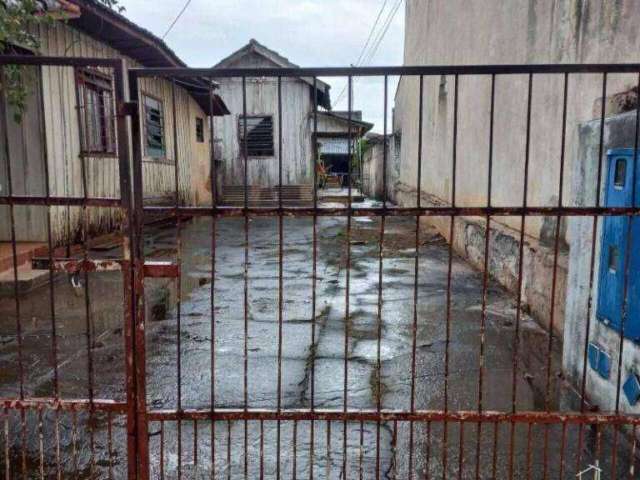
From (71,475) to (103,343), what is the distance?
6.94 ft

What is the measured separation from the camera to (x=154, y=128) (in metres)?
12.8

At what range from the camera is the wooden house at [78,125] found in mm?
7691

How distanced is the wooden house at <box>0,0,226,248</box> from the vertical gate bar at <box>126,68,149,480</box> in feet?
9.09

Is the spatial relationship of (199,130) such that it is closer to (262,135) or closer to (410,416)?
(262,135)

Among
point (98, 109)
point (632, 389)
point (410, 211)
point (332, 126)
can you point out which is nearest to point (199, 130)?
point (332, 126)

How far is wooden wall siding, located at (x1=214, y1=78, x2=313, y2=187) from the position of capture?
1925cm

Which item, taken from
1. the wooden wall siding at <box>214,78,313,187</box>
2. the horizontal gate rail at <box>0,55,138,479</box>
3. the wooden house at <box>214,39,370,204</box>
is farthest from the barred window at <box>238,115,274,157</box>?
the horizontal gate rail at <box>0,55,138,479</box>

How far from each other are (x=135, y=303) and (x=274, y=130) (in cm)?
1804

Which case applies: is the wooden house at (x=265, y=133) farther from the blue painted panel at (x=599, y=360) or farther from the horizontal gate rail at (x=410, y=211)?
the horizontal gate rail at (x=410, y=211)

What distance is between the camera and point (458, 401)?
11.4 ft

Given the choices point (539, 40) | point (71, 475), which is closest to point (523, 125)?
point (539, 40)

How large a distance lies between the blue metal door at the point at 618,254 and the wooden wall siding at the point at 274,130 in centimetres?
1673

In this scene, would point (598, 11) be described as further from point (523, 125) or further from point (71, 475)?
point (71, 475)

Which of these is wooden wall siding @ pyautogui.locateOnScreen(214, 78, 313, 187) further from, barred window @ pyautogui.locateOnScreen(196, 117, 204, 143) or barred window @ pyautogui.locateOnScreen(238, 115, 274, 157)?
barred window @ pyautogui.locateOnScreen(196, 117, 204, 143)
